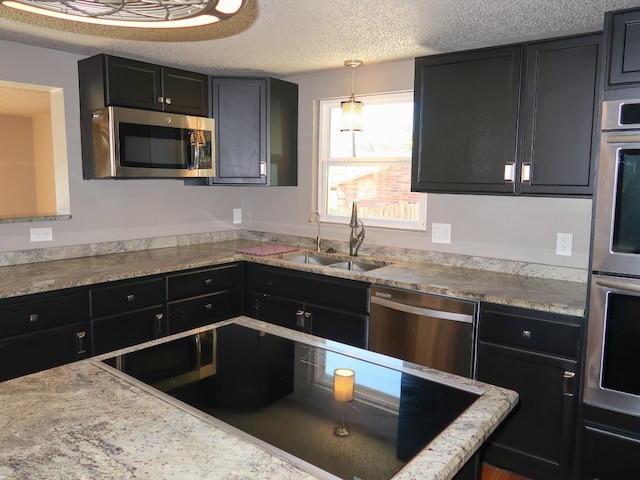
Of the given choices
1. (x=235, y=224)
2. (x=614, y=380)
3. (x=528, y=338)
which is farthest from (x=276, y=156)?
(x=614, y=380)

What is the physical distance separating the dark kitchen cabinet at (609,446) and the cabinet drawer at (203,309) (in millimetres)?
2245

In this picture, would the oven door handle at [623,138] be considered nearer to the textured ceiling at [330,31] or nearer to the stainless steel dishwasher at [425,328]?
the textured ceiling at [330,31]

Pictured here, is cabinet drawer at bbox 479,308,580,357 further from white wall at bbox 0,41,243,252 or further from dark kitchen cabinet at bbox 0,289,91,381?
white wall at bbox 0,41,243,252

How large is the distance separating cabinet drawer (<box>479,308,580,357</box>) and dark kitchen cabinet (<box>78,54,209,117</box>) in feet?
7.79

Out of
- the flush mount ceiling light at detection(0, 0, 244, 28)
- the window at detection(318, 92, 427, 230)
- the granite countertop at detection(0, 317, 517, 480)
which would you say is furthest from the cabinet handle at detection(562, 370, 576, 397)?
the flush mount ceiling light at detection(0, 0, 244, 28)

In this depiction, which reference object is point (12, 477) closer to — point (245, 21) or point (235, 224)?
point (245, 21)

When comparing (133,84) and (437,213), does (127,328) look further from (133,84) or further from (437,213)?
(437,213)

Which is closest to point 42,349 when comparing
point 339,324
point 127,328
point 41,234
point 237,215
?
point 127,328

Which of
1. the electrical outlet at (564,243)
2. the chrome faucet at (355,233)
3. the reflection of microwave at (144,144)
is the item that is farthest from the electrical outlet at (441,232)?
the reflection of microwave at (144,144)

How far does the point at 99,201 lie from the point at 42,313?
1111mm

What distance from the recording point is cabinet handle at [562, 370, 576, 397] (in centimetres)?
229

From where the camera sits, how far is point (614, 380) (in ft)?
7.04

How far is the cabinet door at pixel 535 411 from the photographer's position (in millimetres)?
2322

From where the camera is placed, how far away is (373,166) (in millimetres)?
3674
